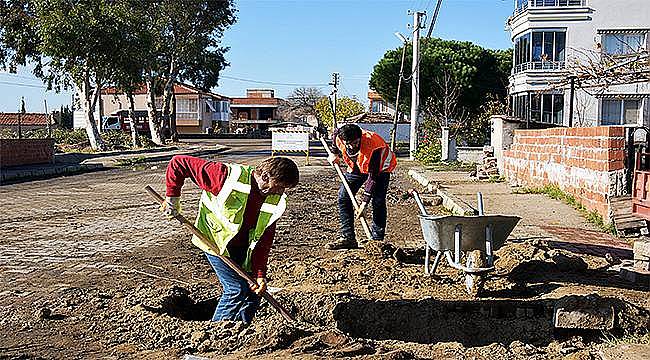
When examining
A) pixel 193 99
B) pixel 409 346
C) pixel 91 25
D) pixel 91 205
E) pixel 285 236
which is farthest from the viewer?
pixel 193 99

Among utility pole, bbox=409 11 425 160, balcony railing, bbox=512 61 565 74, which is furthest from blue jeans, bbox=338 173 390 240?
balcony railing, bbox=512 61 565 74

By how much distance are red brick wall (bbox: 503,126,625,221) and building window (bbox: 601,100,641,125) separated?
19922 mm

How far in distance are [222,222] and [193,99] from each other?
73.3 meters

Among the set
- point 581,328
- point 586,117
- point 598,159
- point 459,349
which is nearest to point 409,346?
point 459,349

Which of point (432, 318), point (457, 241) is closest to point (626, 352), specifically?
point (457, 241)

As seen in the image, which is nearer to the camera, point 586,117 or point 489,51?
point 586,117

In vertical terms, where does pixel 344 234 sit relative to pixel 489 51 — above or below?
below

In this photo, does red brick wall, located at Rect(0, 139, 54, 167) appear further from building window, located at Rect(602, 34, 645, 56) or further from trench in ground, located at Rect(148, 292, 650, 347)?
building window, located at Rect(602, 34, 645, 56)

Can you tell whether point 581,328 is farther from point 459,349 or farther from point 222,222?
point 222,222

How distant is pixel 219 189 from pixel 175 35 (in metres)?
41.9

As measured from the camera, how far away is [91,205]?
46.3 feet

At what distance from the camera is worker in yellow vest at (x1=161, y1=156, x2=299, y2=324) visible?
16.3 feet

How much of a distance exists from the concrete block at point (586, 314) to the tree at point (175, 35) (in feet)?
121

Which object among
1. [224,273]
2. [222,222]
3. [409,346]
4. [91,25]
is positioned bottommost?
[409,346]
